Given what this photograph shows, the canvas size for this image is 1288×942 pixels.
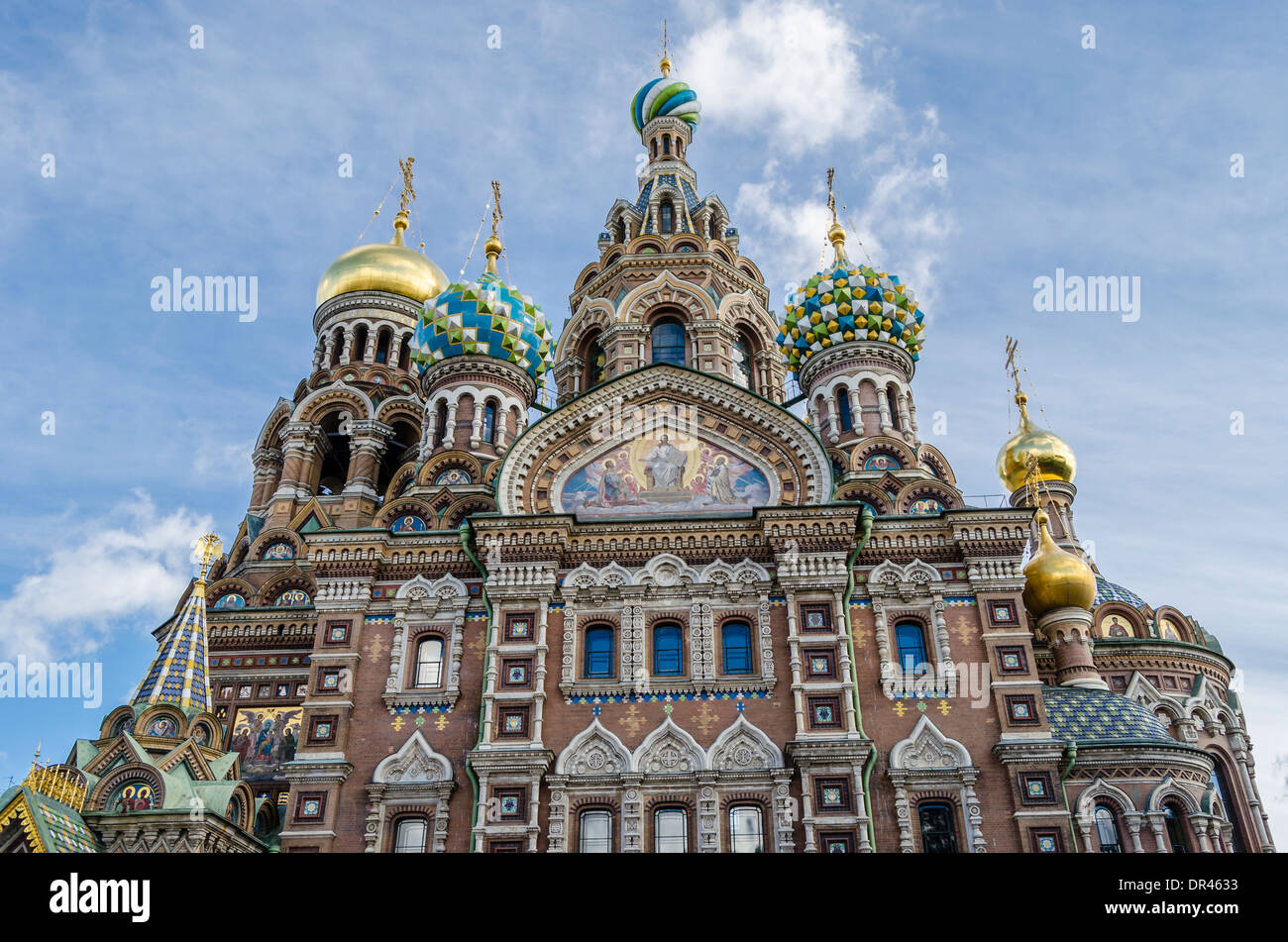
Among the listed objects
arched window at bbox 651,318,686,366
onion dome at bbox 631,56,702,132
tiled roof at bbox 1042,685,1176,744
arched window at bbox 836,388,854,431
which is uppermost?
onion dome at bbox 631,56,702,132

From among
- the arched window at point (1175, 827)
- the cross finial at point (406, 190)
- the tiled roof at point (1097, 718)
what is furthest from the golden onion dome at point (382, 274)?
the arched window at point (1175, 827)

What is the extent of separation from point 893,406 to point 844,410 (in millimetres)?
976

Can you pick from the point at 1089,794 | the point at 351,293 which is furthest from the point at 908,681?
the point at 351,293

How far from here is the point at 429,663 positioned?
621 inches

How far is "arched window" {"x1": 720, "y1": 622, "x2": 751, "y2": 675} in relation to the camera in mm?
15383

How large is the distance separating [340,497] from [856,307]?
490 inches

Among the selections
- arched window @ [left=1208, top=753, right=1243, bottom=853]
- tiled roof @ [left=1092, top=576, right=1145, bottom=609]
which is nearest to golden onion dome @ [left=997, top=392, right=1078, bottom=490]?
tiled roof @ [left=1092, top=576, right=1145, bottom=609]

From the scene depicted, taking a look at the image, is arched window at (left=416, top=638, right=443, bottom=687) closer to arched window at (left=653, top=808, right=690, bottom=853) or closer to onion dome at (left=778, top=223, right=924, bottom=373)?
arched window at (left=653, top=808, right=690, bottom=853)

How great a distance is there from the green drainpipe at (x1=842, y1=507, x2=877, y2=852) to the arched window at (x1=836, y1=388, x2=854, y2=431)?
5831 millimetres

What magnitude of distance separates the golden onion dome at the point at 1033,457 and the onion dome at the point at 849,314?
3788mm

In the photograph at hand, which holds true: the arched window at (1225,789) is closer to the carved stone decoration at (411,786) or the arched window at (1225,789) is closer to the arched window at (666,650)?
the arched window at (666,650)

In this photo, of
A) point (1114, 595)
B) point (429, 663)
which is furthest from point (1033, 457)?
point (429, 663)

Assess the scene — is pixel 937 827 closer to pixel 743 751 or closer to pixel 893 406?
pixel 743 751
